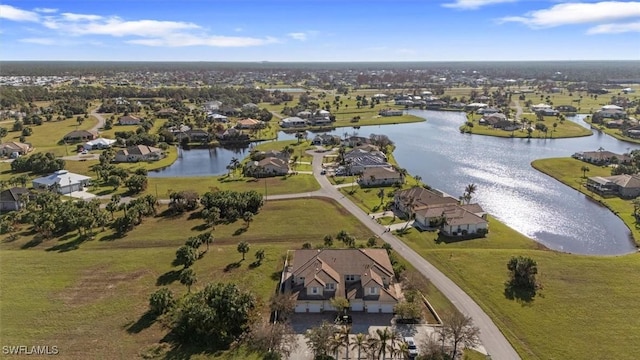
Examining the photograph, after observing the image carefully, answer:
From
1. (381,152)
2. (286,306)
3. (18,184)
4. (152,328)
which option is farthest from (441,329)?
(18,184)

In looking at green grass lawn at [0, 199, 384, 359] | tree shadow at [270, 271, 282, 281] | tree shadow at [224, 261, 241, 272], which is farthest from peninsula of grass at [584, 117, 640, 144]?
tree shadow at [224, 261, 241, 272]

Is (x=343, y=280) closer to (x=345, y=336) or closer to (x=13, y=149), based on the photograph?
(x=345, y=336)

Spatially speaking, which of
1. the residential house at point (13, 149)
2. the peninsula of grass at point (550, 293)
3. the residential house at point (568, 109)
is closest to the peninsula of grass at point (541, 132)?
the residential house at point (568, 109)

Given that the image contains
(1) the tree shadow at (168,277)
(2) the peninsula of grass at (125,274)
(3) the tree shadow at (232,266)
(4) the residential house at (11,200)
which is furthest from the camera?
(4) the residential house at (11,200)

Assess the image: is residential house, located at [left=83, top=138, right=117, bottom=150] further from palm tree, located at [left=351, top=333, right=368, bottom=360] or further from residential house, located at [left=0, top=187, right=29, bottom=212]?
palm tree, located at [left=351, top=333, right=368, bottom=360]

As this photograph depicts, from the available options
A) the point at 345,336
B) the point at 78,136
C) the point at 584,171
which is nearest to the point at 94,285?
the point at 345,336

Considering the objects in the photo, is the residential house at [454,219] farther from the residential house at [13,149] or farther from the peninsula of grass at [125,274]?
the residential house at [13,149]

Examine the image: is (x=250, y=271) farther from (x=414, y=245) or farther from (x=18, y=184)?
(x=18, y=184)
